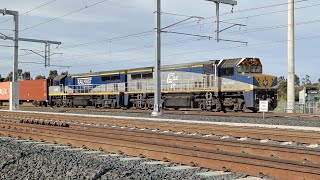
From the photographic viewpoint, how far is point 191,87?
26.9 metres

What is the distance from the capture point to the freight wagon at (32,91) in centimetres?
4347

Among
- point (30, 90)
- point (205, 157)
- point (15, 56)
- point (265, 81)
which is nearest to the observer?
point (205, 157)

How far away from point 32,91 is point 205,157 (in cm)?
4175

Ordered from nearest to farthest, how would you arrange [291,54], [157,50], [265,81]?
[157,50]
[265,81]
[291,54]

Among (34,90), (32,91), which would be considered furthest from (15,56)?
(32,91)

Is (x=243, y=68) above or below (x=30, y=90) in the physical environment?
above

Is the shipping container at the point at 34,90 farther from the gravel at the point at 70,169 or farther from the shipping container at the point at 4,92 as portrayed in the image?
the gravel at the point at 70,169

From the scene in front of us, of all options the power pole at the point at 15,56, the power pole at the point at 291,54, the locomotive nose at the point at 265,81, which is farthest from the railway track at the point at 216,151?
the power pole at the point at 15,56

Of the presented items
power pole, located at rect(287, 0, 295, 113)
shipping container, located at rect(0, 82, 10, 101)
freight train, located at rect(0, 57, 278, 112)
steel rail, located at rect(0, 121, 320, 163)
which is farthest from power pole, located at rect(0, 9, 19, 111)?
steel rail, located at rect(0, 121, 320, 163)

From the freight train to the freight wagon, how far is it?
25.1 feet

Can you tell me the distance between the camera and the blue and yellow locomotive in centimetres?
2405

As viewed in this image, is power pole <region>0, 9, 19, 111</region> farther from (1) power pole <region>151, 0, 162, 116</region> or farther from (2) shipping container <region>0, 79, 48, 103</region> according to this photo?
(1) power pole <region>151, 0, 162, 116</region>

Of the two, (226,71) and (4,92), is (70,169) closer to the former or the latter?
(226,71)

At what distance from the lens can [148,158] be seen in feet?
27.0
